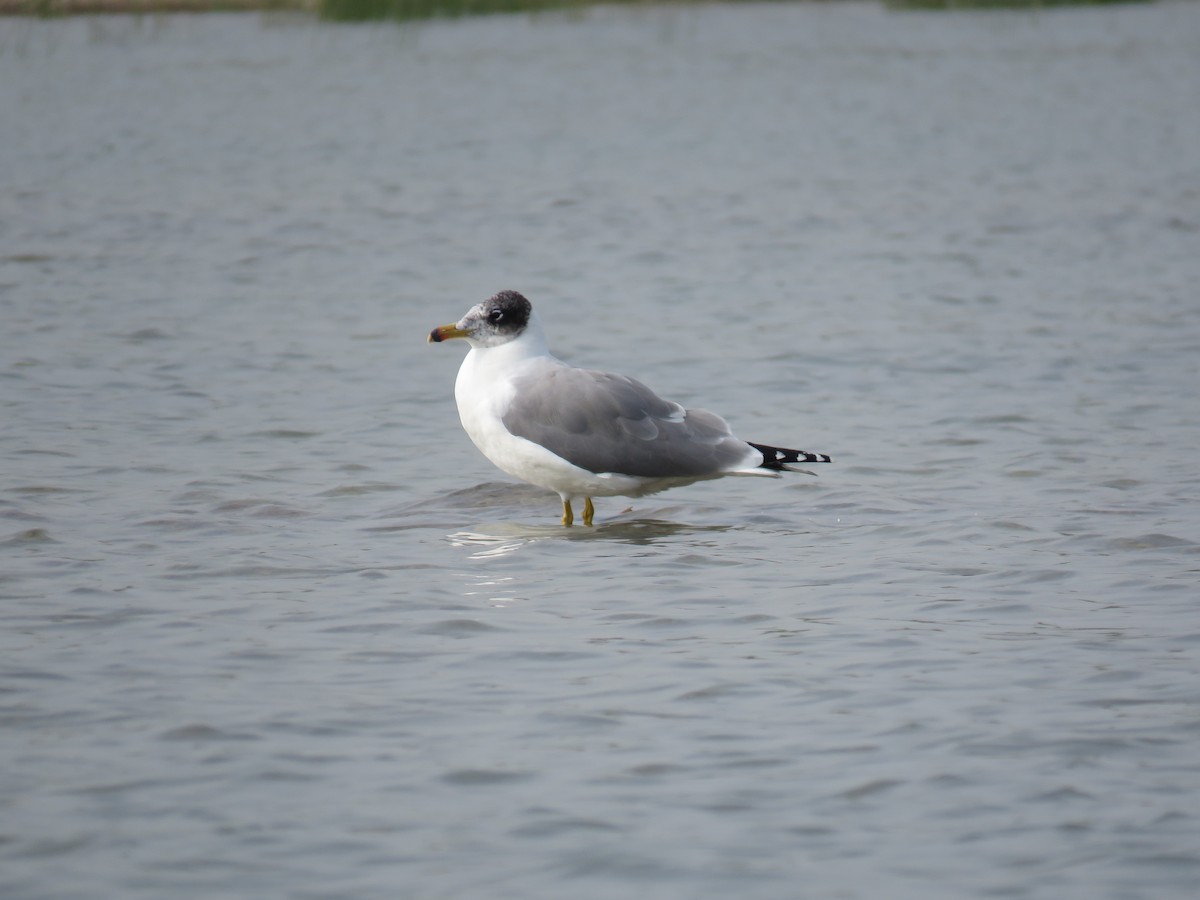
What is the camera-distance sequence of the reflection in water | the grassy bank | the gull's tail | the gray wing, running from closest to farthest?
the reflection in water
the gray wing
the gull's tail
the grassy bank

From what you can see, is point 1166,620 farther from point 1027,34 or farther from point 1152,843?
point 1027,34

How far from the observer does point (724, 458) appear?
→ 23.7ft

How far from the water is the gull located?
26 centimetres

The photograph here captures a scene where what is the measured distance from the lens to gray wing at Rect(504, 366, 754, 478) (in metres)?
7.05

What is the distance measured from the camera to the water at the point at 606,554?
160 inches

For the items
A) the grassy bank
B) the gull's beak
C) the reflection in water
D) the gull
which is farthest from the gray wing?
the grassy bank

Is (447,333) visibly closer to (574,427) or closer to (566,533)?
(574,427)

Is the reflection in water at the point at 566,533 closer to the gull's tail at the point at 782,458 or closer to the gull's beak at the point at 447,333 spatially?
the gull's tail at the point at 782,458

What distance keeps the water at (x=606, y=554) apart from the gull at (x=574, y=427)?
26cm

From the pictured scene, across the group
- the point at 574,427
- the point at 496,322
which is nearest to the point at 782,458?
the point at 574,427

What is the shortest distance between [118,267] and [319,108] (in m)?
12.5

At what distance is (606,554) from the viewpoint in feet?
22.2

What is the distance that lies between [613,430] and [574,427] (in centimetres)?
16

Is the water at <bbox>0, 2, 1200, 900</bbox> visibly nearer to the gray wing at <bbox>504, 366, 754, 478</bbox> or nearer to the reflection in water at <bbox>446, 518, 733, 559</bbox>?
the reflection in water at <bbox>446, 518, 733, 559</bbox>
